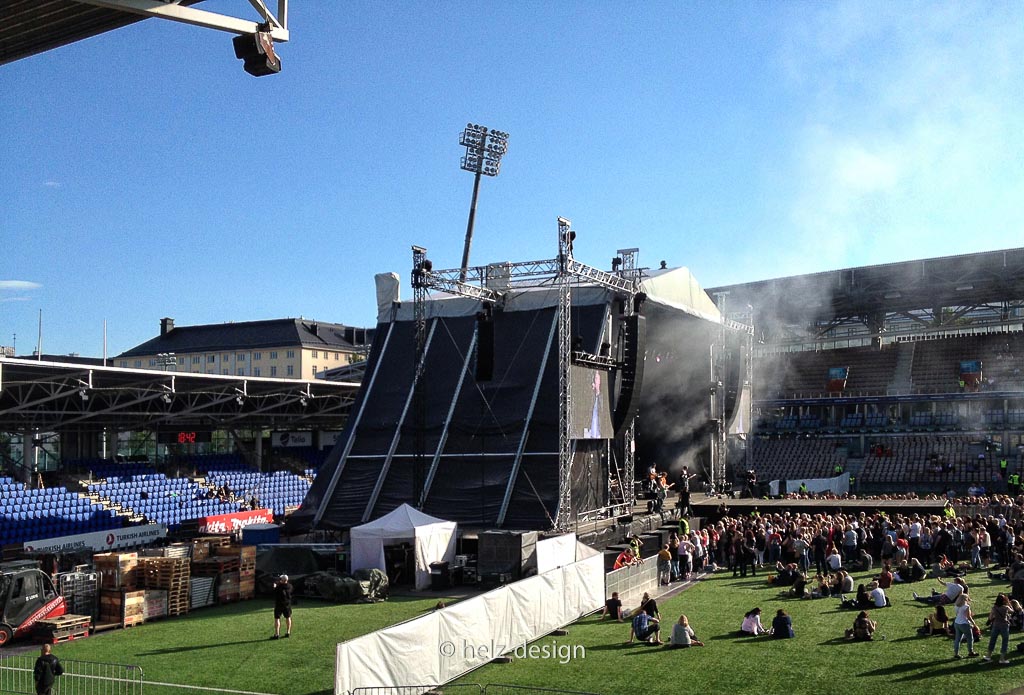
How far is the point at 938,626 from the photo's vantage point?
14.8 meters

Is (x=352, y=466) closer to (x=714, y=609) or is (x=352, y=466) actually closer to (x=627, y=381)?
(x=627, y=381)

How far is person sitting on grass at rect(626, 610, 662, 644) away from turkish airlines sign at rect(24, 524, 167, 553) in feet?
56.0

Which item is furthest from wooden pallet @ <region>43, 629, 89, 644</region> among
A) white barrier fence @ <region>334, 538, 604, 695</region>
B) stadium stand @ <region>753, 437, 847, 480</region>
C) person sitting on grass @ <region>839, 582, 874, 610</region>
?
stadium stand @ <region>753, 437, 847, 480</region>

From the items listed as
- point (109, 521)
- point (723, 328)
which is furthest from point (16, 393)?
point (723, 328)

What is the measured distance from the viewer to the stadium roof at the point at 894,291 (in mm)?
49906

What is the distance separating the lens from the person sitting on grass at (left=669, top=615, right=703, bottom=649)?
14516mm

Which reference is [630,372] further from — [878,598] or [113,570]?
[113,570]

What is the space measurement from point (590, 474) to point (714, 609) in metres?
9.28

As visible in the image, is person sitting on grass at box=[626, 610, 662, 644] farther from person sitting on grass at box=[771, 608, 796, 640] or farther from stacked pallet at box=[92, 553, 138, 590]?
stacked pallet at box=[92, 553, 138, 590]

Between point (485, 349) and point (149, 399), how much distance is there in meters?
16.1

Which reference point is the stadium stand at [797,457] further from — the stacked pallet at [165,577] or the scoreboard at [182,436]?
the stacked pallet at [165,577]

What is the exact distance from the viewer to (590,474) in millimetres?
26766

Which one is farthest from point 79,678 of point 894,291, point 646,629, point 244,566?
point 894,291

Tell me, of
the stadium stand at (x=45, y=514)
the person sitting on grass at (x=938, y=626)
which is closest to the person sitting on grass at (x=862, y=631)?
the person sitting on grass at (x=938, y=626)
